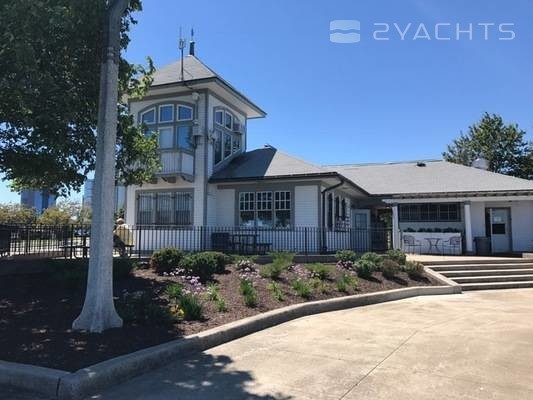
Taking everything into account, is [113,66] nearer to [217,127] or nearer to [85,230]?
[85,230]

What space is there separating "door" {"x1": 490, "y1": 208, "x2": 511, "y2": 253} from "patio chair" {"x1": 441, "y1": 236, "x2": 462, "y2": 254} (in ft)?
9.95

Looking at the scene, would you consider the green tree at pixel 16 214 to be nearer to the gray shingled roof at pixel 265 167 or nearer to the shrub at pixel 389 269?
the gray shingled roof at pixel 265 167

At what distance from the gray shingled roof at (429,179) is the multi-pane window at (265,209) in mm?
6302

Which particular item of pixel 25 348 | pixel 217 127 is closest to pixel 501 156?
pixel 217 127

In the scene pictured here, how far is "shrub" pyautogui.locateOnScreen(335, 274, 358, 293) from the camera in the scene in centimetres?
1130

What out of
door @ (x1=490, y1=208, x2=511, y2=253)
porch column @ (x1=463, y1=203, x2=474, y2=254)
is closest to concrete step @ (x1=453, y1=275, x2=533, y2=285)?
porch column @ (x1=463, y1=203, x2=474, y2=254)

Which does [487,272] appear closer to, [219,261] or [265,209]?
[265,209]

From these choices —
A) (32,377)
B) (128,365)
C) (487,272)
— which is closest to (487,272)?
(487,272)

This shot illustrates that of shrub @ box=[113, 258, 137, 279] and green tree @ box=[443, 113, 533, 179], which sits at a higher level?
green tree @ box=[443, 113, 533, 179]

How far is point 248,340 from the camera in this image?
734 centimetres

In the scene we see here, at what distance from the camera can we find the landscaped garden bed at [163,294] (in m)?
6.16

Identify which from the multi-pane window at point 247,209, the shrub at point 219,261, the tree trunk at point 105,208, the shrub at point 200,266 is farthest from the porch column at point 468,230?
the tree trunk at point 105,208

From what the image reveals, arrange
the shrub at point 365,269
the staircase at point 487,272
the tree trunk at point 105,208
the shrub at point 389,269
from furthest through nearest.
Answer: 1. the staircase at point 487,272
2. the shrub at point 389,269
3. the shrub at point 365,269
4. the tree trunk at point 105,208

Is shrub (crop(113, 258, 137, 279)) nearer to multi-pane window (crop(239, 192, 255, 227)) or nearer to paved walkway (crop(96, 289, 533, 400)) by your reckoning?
paved walkway (crop(96, 289, 533, 400))
